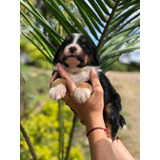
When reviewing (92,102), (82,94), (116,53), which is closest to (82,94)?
(82,94)

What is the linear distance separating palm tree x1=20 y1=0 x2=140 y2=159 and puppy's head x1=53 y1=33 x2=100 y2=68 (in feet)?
0.75

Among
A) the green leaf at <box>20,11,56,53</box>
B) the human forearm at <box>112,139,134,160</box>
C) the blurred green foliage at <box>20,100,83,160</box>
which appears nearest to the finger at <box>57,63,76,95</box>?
the green leaf at <box>20,11,56,53</box>

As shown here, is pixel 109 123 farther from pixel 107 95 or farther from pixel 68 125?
pixel 68 125

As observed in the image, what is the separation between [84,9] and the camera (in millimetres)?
1452

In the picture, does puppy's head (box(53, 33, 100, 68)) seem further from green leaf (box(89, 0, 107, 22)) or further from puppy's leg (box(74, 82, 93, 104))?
green leaf (box(89, 0, 107, 22))

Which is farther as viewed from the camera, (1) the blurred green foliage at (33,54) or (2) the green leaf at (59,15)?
(1) the blurred green foliage at (33,54)

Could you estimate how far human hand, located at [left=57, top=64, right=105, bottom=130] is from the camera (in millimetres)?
1214

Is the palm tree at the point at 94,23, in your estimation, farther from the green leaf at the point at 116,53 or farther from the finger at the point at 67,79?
the finger at the point at 67,79

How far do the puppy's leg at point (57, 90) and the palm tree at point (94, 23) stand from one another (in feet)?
1.16

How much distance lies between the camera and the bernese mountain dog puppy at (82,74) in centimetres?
116

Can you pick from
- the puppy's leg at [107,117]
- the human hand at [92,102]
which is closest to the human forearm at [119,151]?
the puppy's leg at [107,117]

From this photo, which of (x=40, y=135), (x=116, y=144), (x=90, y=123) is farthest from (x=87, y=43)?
(x=40, y=135)

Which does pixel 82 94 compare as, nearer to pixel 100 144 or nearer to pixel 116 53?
pixel 100 144

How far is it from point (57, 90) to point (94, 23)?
0.55 m
